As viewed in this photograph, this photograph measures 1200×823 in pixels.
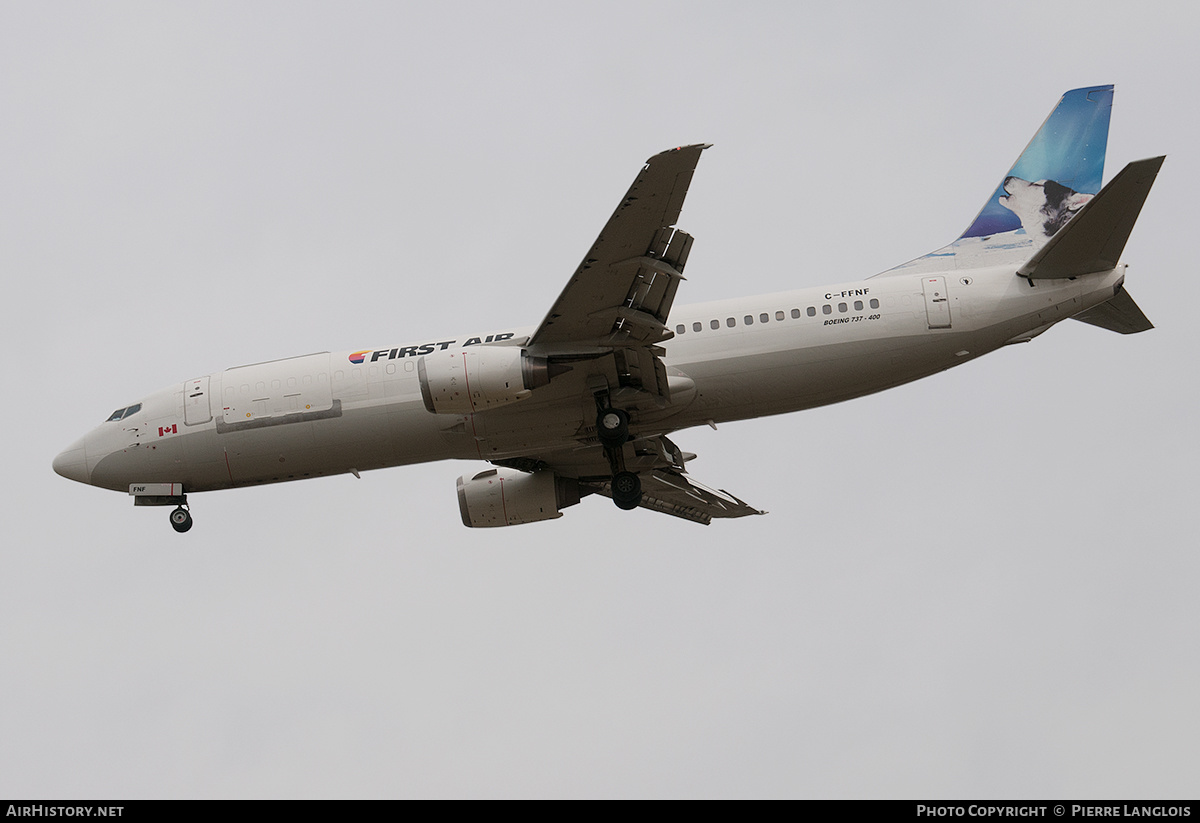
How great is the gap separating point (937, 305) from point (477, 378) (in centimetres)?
930

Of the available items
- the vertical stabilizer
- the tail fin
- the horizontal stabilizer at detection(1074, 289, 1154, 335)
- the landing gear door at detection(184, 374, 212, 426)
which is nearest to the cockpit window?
the landing gear door at detection(184, 374, 212, 426)

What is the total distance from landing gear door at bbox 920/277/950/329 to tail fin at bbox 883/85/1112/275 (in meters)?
1.24

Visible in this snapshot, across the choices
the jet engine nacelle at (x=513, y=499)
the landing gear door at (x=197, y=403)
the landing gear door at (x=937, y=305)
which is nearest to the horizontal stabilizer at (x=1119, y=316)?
the landing gear door at (x=937, y=305)

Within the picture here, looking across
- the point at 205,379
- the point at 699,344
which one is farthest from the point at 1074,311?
the point at 205,379

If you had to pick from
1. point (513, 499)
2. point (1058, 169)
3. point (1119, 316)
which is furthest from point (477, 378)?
point (1058, 169)

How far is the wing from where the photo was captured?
74.7 feet

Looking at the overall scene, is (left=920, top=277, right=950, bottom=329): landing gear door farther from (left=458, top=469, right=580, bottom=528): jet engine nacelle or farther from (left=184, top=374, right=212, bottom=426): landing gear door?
(left=184, top=374, right=212, bottom=426): landing gear door

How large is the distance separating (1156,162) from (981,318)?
4.56 meters

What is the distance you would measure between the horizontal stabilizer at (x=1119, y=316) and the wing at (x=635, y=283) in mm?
8571

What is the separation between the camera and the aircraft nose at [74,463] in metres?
29.7

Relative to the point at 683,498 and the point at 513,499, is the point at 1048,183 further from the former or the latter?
the point at 513,499

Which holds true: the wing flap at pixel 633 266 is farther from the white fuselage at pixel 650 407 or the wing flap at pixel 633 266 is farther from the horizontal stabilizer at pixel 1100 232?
the horizontal stabilizer at pixel 1100 232

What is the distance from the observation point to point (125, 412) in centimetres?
2978
